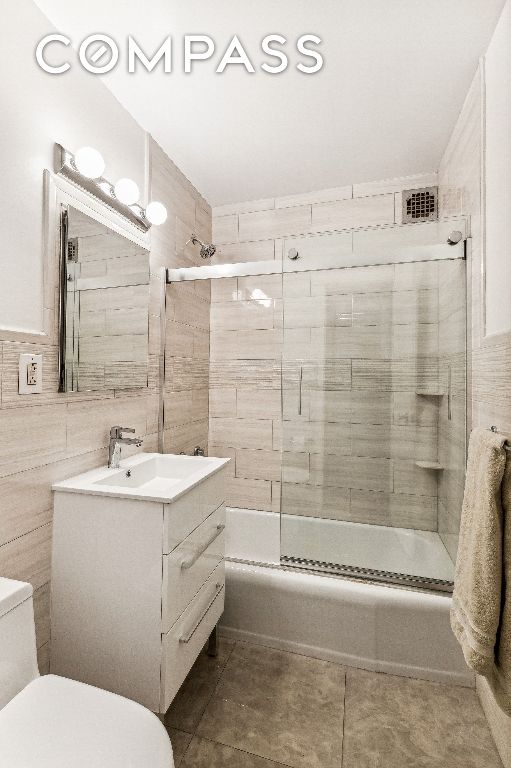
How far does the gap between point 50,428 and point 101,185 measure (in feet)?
3.29

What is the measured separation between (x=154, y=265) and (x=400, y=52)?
4.73 feet

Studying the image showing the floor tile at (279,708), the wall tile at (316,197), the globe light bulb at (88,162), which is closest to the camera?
the floor tile at (279,708)

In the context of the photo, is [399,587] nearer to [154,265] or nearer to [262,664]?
[262,664]

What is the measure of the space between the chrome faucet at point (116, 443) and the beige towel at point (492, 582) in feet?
4.23

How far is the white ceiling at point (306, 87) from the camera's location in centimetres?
139

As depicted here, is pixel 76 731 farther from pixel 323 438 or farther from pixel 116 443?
pixel 323 438

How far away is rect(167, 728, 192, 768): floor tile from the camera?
4.34 ft

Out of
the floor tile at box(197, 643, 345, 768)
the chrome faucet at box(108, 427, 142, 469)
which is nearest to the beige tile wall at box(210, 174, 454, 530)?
the floor tile at box(197, 643, 345, 768)

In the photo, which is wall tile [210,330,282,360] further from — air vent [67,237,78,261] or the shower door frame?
air vent [67,237,78,261]

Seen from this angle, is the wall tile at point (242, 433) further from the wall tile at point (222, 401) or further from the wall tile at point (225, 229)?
the wall tile at point (225, 229)

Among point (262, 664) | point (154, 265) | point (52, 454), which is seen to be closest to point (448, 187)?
point (154, 265)

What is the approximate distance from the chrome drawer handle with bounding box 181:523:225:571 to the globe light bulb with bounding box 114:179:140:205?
1471 millimetres

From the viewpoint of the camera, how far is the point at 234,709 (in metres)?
1.52

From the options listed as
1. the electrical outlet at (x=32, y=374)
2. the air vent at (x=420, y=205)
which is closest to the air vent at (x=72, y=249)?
the electrical outlet at (x=32, y=374)
